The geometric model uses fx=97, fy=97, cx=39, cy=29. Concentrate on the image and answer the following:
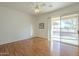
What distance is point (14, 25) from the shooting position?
7.52ft

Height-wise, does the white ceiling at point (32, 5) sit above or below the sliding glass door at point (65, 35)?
above

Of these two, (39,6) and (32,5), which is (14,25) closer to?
(32,5)

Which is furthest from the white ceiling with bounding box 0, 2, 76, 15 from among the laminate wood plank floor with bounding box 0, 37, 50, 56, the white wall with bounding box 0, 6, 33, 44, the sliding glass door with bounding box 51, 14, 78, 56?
the laminate wood plank floor with bounding box 0, 37, 50, 56

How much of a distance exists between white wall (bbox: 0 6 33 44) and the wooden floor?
144 mm

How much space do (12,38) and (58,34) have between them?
A: 3.55ft

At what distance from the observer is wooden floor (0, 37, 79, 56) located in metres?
2.16

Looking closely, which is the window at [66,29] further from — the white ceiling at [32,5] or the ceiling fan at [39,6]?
the ceiling fan at [39,6]

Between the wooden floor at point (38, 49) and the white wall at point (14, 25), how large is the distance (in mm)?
144

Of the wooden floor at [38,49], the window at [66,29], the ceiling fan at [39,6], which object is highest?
the ceiling fan at [39,6]

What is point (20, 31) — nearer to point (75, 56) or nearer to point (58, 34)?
point (58, 34)

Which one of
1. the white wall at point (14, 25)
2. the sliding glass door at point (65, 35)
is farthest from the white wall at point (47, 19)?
the white wall at point (14, 25)

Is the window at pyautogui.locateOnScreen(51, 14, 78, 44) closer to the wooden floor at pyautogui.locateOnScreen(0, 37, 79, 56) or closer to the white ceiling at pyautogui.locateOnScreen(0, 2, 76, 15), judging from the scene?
the wooden floor at pyautogui.locateOnScreen(0, 37, 79, 56)

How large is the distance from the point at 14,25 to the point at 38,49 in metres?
0.80

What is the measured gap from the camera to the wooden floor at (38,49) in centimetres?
216
